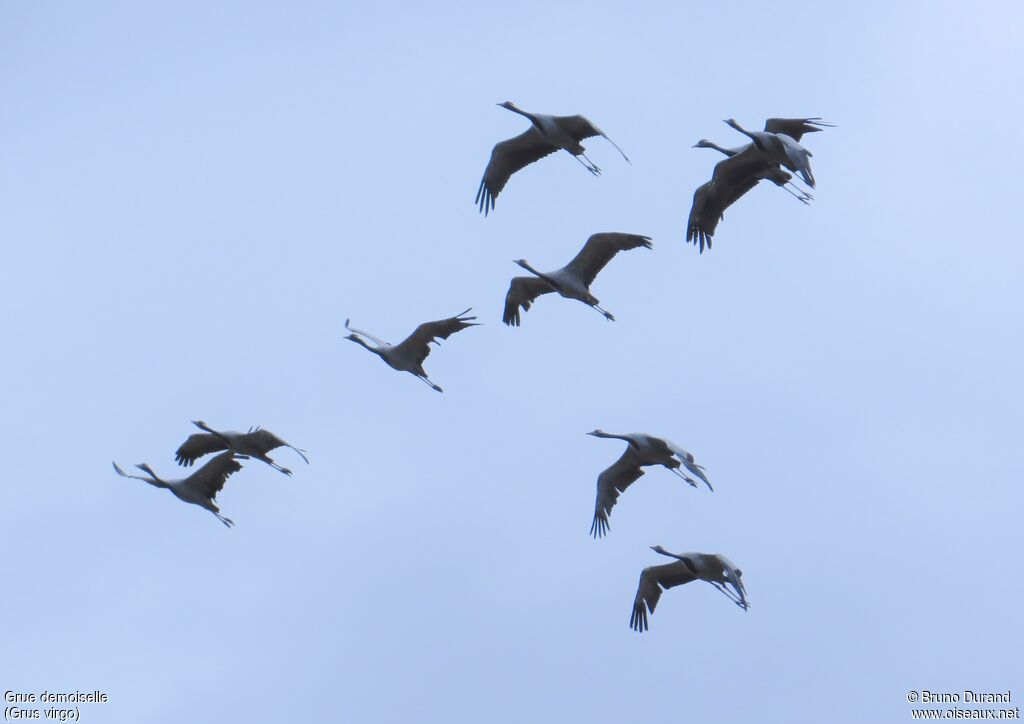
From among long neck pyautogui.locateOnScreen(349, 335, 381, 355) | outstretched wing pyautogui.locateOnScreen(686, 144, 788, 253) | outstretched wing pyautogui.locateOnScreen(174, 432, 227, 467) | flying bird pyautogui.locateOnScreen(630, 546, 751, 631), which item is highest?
outstretched wing pyautogui.locateOnScreen(686, 144, 788, 253)

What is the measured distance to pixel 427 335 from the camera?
27859mm

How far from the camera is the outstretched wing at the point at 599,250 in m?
27.6

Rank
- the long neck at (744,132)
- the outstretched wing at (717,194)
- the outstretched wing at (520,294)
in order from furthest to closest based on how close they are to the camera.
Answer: the outstretched wing at (520,294)
the outstretched wing at (717,194)
the long neck at (744,132)

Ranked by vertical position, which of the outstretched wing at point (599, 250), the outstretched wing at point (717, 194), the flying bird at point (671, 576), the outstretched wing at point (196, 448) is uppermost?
the outstretched wing at point (717, 194)

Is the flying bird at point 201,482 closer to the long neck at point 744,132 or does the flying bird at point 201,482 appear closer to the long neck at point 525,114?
the long neck at point 525,114

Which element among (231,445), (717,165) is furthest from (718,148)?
(231,445)

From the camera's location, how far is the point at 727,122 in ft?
89.1

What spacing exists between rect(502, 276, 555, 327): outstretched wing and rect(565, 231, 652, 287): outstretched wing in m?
1.44

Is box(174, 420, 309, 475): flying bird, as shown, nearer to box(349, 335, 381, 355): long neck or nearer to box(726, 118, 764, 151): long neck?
box(349, 335, 381, 355): long neck

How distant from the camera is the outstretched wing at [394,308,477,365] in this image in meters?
27.4

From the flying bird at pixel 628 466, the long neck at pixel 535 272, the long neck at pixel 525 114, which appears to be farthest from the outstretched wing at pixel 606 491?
the long neck at pixel 525 114

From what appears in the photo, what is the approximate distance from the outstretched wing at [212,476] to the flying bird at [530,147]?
627 centimetres

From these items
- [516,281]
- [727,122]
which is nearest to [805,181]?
[727,122]

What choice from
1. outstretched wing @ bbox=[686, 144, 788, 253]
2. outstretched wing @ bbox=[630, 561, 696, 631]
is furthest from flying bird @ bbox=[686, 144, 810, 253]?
outstretched wing @ bbox=[630, 561, 696, 631]
